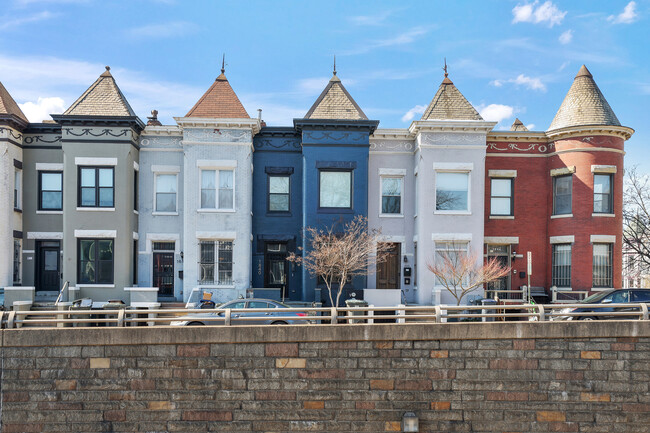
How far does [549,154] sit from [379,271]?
9.82 metres

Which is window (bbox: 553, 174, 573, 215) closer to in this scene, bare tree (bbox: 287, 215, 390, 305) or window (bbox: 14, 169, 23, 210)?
bare tree (bbox: 287, 215, 390, 305)

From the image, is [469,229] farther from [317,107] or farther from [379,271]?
[317,107]

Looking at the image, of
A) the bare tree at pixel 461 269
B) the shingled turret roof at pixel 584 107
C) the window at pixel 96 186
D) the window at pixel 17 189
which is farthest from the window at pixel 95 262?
the shingled turret roof at pixel 584 107

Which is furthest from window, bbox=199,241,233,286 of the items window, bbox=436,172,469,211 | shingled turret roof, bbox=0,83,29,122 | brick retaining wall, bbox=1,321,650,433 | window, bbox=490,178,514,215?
window, bbox=490,178,514,215

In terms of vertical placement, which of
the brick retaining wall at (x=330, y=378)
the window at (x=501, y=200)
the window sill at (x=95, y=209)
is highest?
the window at (x=501, y=200)

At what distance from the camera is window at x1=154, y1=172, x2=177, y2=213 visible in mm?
21797

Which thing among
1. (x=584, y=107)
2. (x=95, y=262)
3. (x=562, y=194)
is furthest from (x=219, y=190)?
(x=584, y=107)

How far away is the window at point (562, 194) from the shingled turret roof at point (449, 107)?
16.2ft

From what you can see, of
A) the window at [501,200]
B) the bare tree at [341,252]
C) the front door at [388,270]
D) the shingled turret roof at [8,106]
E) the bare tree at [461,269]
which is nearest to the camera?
the bare tree at [341,252]

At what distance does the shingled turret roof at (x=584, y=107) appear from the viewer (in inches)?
823

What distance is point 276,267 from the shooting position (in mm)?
21953

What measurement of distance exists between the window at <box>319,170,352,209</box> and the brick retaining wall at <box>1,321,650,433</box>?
1022cm

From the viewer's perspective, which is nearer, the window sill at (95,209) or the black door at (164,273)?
the window sill at (95,209)

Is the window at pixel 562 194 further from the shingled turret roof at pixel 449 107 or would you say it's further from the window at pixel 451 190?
the shingled turret roof at pixel 449 107
